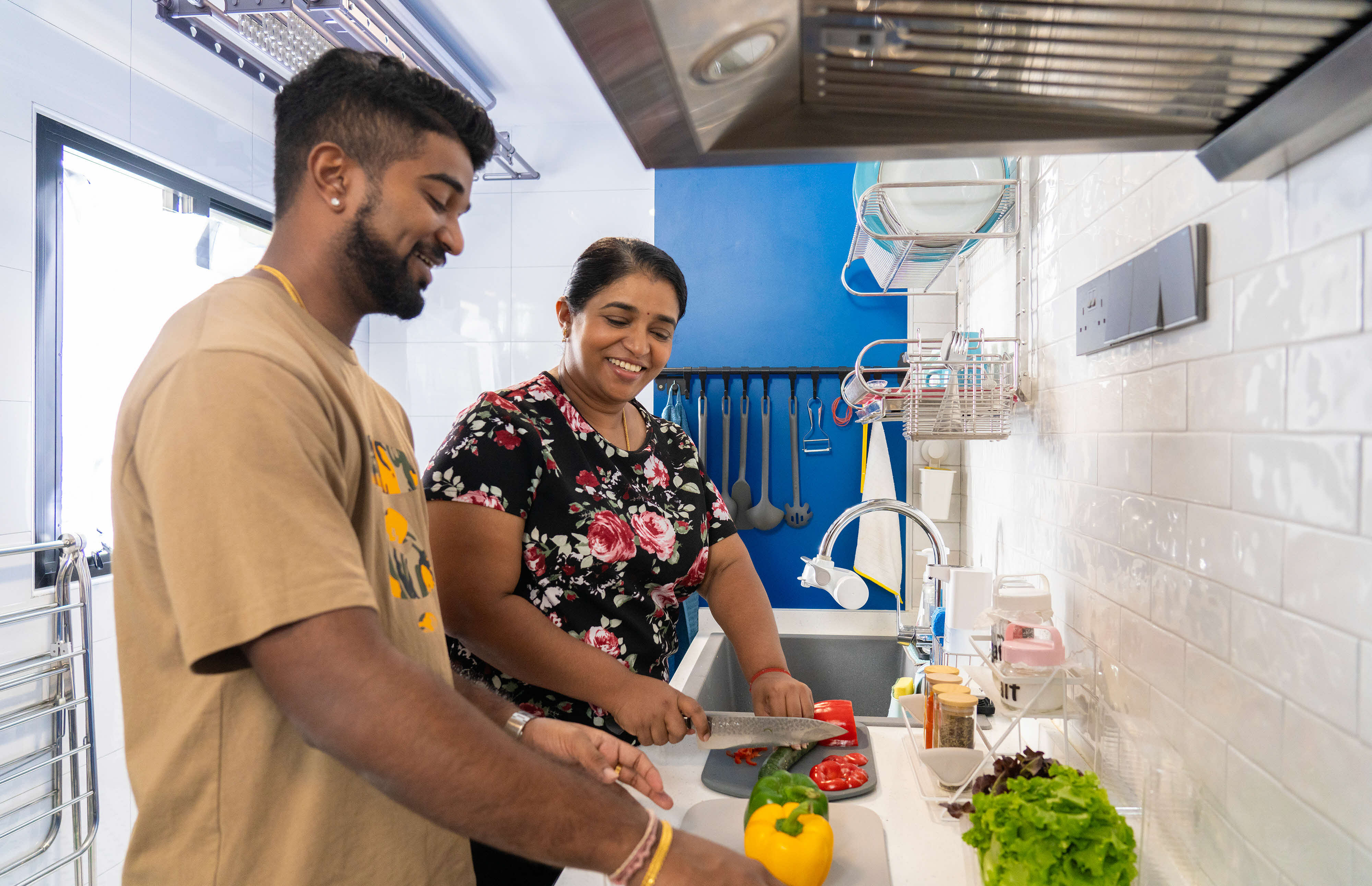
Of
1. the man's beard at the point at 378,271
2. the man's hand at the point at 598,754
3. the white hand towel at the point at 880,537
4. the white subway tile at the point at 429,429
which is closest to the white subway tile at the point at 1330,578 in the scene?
the man's hand at the point at 598,754

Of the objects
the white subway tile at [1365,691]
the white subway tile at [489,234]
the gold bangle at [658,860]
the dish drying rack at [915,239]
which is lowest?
the gold bangle at [658,860]

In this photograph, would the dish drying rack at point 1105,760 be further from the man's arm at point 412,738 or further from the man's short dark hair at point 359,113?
A: the man's short dark hair at point 359,113

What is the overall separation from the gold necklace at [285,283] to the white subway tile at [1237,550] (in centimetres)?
90

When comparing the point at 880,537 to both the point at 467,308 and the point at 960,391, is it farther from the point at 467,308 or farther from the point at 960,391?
the point at 467,308

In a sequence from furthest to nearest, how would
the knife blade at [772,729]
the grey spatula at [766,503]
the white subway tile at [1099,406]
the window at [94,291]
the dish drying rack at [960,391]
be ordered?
1. the grey spatula at [766,503]
2. the window at [94,291]
3. the dish drying rack at [960,391]
4. the knife blade at [772,729]
5. the white subway tile at [1099,406]

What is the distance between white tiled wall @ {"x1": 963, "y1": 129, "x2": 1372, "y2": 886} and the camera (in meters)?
0.63

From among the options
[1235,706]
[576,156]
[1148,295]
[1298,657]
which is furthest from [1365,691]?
[576,156]

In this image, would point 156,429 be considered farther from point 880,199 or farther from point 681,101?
point 880,199

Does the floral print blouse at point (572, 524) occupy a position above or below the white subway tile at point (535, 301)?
below

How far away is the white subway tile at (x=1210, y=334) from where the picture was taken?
815 mm

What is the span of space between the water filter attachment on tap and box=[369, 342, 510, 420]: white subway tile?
5.85ft

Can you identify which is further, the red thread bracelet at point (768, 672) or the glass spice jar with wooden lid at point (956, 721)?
the red thread bracelet at point (768, 672)

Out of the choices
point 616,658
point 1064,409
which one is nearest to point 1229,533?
point 1064,409

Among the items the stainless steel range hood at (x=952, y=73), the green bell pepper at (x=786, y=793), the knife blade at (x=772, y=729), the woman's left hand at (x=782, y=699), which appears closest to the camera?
the stainless steel range hood at (x=952, y=73)
